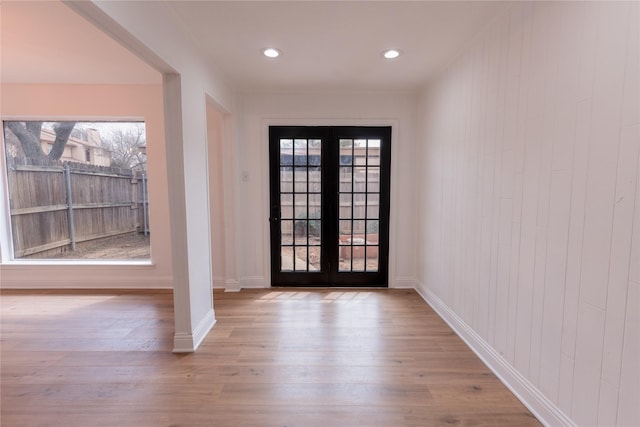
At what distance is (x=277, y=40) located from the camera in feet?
7.32

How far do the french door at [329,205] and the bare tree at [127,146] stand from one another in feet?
5.48

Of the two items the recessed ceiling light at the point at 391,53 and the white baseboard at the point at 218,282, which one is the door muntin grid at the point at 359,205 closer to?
the recessed ceiling light at the point at 391,53

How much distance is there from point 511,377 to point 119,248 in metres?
4.41

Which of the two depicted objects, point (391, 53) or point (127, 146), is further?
point (127, 146)

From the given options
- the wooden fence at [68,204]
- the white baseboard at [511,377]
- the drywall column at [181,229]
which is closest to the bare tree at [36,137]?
the wooden fence at [68,204]

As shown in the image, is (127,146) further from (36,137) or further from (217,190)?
(217,190)

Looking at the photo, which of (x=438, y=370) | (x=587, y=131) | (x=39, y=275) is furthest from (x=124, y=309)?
(x=587, y=131)

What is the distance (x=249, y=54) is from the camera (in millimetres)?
2473

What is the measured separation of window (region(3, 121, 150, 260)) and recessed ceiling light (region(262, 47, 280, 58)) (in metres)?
2.07

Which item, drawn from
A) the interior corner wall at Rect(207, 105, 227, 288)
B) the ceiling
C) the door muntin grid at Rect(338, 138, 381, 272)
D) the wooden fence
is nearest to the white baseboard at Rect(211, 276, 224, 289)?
the interior corner wall at Rect(207, 105, 227, 288)

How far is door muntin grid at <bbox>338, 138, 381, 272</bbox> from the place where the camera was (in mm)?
3506

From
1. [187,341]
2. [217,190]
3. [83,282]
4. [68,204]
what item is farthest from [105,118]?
[187,341]

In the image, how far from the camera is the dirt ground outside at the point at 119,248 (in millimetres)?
3637

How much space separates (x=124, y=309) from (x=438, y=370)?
3.09m
